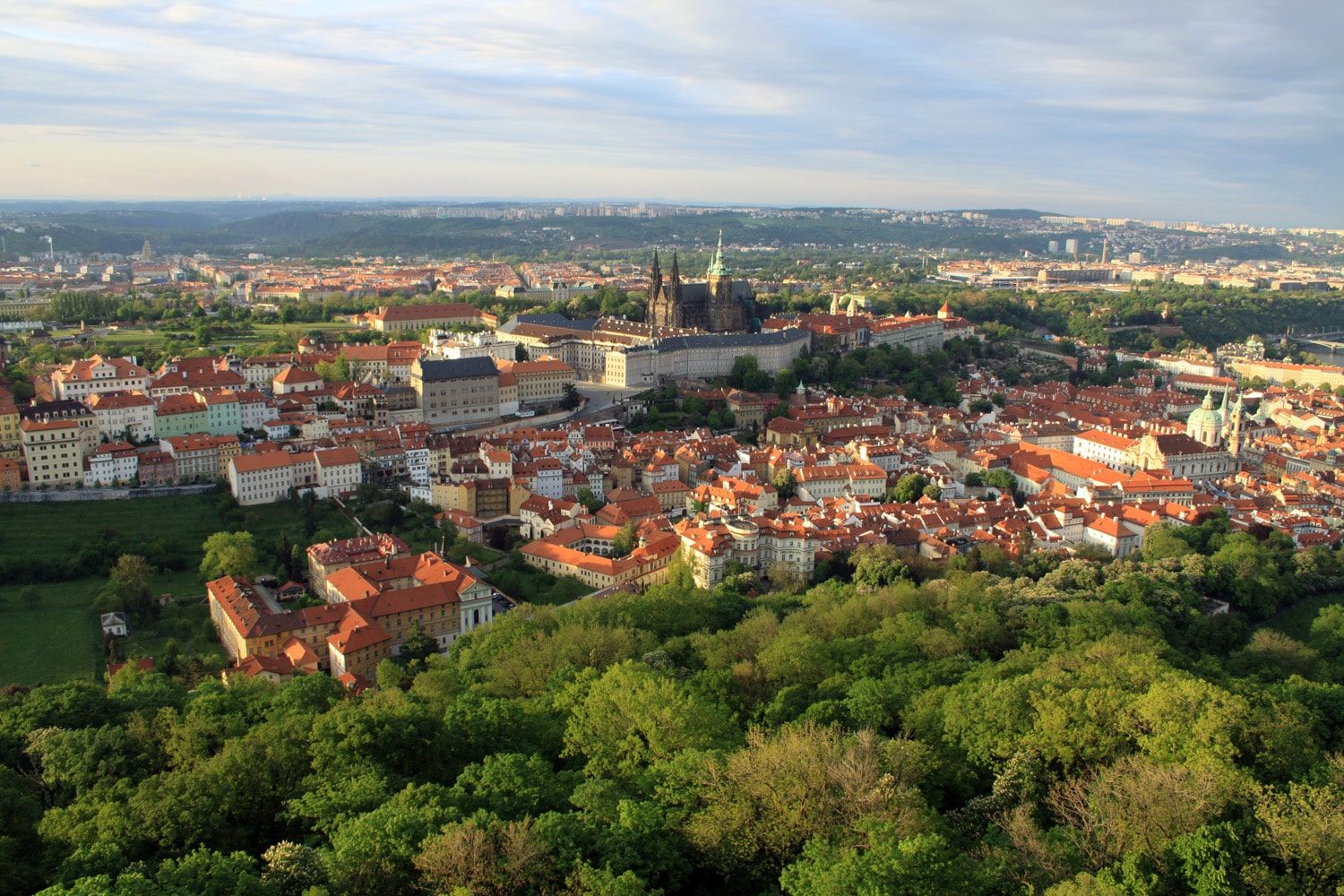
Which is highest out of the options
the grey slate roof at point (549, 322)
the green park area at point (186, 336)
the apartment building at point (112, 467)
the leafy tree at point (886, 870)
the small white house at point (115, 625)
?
the grey slate roof at point (549, 322)

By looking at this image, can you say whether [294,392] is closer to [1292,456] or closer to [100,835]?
[100,835]

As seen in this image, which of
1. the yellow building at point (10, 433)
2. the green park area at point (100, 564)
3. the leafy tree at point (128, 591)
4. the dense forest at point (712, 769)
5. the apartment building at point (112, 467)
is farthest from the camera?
the yellow building at point (10, 433)

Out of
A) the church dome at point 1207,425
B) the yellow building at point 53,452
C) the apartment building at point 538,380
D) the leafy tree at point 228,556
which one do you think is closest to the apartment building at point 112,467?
the yellow building at point 53,452

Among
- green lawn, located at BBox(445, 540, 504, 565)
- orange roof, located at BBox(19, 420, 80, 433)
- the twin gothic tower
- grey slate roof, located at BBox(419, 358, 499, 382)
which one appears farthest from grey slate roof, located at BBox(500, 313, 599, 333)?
green lawn, located at BBox(445, 540, 504, 565)

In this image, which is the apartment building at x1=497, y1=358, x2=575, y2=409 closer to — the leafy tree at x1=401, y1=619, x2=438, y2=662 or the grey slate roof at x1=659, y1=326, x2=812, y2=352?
the grey slate roof at x1=659, y1=326, x2=812, y2=352

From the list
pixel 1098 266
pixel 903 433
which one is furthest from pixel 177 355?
pixel 1098 266

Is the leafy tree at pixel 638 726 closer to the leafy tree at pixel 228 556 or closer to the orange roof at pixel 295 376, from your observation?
the leafy tree at pixel 228 556

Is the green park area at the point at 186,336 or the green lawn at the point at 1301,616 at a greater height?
the green park area at the point at 186,336

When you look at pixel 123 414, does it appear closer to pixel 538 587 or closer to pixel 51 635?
pixel 51 635
